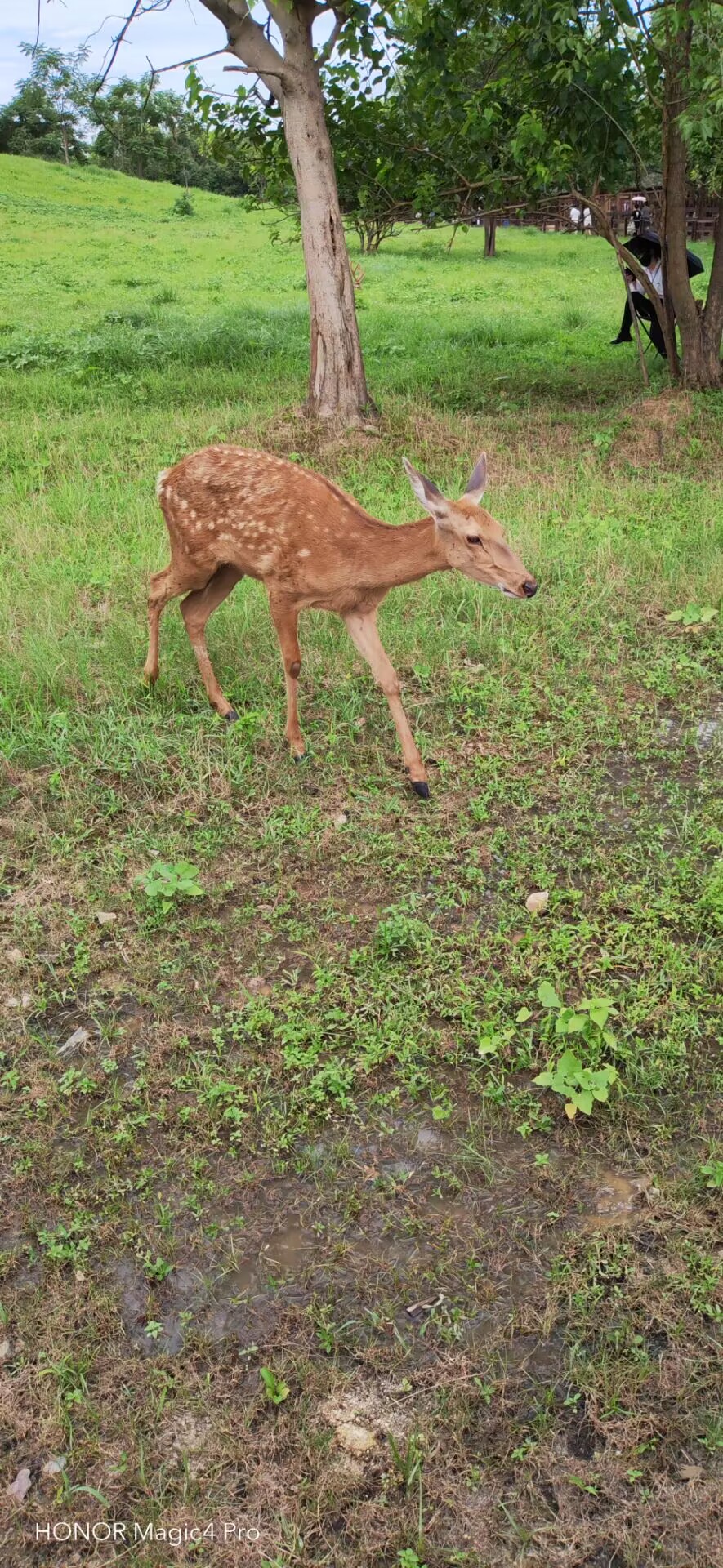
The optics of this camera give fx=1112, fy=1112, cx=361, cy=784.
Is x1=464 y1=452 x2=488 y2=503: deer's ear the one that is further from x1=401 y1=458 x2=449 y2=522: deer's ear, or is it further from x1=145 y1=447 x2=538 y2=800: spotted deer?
x1=401 y1=458 x2=449 y2=522: deer's ear

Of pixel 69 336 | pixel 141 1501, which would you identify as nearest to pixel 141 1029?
pixel 141 1501

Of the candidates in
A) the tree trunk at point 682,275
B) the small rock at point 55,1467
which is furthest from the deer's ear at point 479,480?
the tree trunk at point 682,275

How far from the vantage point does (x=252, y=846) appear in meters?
4.55

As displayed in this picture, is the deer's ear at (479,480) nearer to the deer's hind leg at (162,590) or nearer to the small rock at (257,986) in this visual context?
the deer's hind leg at (162,590)

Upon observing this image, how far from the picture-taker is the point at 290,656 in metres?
5.01

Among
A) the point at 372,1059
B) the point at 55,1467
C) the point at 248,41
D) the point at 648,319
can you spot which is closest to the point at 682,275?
the point at 648,319

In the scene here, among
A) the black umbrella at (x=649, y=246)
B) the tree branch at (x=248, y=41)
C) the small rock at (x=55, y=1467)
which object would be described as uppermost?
the tree branch at (x=248, y=41)

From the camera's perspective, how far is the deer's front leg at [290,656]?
16.3ft

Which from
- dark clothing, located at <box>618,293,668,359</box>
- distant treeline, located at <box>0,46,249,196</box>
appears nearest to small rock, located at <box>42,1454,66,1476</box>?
dark clothing, located at <box>618,293,668,359</box>

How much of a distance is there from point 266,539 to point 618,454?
16.4 feet

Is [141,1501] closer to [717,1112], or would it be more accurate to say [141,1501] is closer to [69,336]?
[717,1112]

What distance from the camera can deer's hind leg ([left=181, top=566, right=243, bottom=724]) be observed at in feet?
17.8

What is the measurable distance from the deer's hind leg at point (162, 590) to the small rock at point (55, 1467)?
372 centimetres

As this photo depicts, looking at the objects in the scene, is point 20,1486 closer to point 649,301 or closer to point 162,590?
point 162,590
